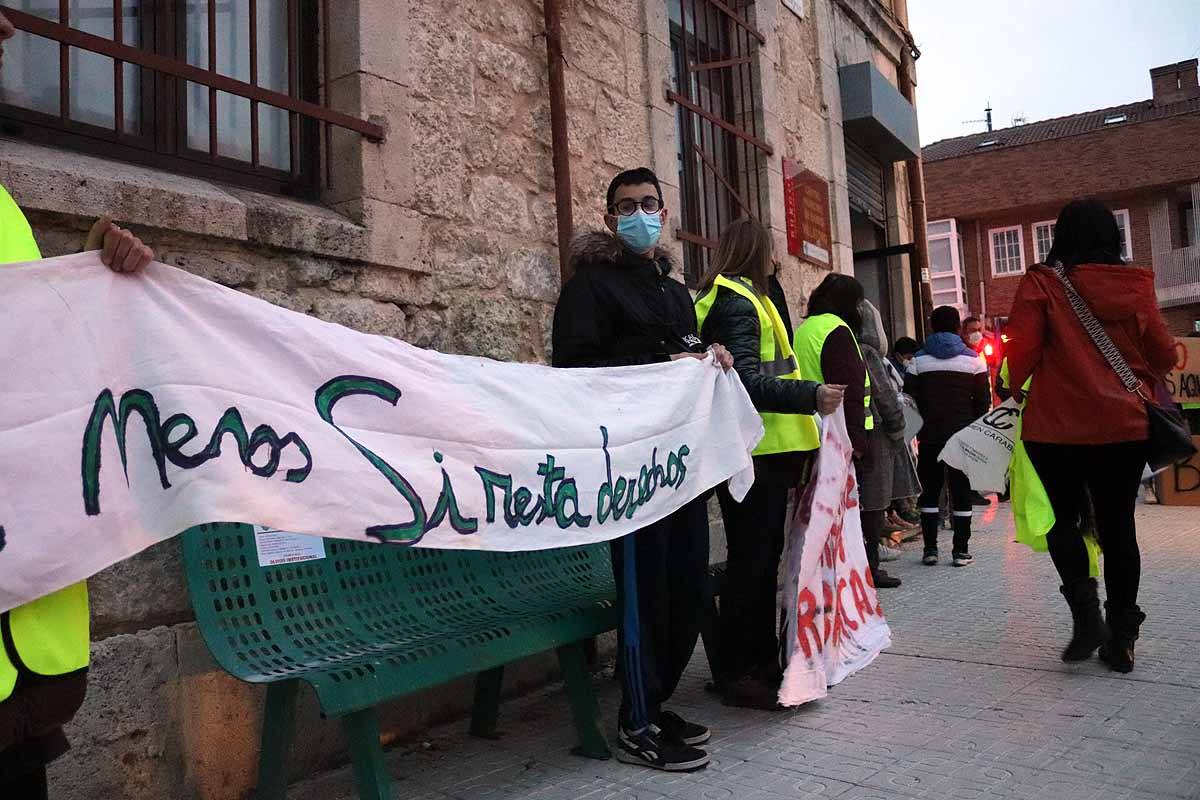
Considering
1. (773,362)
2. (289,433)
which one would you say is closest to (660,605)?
(773,362)

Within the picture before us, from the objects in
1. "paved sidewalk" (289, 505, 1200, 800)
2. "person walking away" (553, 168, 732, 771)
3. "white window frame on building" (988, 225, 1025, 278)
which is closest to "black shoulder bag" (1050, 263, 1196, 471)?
"paved sidewalk" (289, 505, 1200, 800)

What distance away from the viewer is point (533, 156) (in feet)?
15.8

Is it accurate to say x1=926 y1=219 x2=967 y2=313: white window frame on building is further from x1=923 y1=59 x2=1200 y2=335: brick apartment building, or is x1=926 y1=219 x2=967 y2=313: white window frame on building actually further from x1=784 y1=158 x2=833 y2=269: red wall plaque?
x1=784 y1=158 x2=833 y2=269: red wall plaque

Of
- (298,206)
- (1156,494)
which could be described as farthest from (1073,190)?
(298,206)

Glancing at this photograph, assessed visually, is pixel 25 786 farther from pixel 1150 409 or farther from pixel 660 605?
pixel 1150 409

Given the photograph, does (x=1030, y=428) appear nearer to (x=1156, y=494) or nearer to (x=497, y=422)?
(x=497, y=422)

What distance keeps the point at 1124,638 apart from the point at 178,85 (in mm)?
4174

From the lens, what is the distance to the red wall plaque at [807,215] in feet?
25.2

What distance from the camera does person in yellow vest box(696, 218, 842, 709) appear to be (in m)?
3.85

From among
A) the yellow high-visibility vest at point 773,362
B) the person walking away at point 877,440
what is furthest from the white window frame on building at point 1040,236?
the yellow high-visibility vest at point 773,362

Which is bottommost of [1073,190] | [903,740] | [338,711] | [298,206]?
[903,740]

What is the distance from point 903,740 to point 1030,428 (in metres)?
1.51

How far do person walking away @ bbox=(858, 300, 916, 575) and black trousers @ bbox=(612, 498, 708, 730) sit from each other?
8.89 feet

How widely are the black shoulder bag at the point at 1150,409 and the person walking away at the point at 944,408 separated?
2.97 meters
